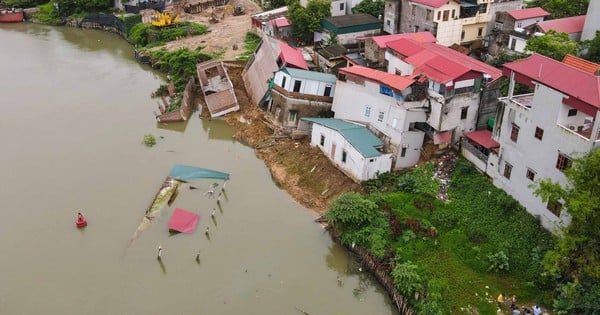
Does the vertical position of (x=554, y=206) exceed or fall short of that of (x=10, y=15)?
it falls short

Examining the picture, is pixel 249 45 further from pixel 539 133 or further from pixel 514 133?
pixel 539 133

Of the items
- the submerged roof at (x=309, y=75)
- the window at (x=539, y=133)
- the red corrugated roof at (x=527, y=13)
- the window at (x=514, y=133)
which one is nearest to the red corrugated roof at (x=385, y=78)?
the submerged roof at (x=309, y=75)

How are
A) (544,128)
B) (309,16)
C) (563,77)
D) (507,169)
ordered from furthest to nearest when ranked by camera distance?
1. (309,16)
2. (507,169)
3. (544,128)
4. (563,77)

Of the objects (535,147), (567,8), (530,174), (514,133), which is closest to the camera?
(535,147)

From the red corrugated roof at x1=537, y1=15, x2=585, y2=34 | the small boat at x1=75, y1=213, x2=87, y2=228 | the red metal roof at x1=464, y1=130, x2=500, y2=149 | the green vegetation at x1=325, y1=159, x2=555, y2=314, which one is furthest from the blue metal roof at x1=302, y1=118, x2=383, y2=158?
the red corrugated roof at x1=537, y1=15, x2=585, y2=34

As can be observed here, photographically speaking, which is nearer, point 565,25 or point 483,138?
point 483,138

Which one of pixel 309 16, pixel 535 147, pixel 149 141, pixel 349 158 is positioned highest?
pixel 309 16

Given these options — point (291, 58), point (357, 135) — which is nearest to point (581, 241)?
point (357, 135)
